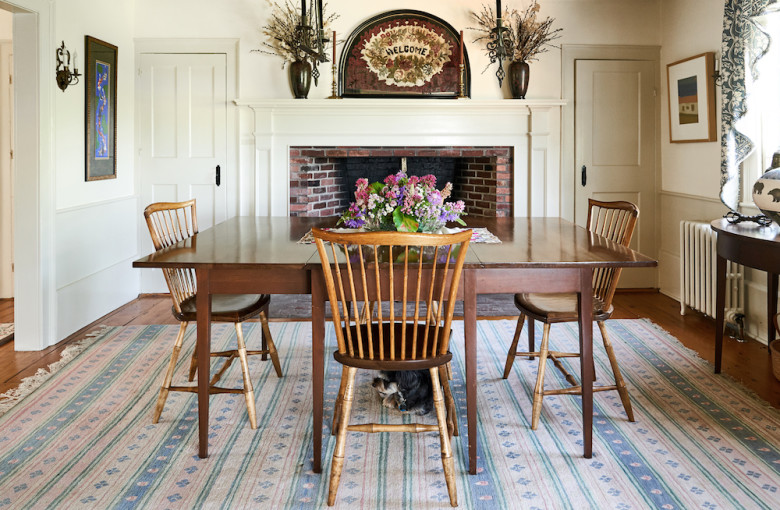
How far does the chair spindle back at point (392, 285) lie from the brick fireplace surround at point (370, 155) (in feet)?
10.0

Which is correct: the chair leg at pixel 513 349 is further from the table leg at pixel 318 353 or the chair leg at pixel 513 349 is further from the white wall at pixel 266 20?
the white wall at pixel 266 20

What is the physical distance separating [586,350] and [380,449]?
0.87 meters

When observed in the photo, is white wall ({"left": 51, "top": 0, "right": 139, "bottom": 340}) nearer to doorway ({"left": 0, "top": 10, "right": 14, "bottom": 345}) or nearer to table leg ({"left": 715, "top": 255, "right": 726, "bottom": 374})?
doorway ({"left": 0, "top": 10, "right": 14, "bottom": 345})

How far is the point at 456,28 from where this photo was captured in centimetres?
557

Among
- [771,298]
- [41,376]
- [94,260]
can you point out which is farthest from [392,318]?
[94,260]

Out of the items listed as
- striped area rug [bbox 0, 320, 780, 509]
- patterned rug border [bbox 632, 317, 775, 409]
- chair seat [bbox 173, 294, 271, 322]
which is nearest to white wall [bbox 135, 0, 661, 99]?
patterned rug border [bbox 632, 317, 775, 409]

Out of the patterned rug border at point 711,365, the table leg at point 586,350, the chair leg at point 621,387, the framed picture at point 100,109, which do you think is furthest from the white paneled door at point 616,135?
the framed picture at point 100,109

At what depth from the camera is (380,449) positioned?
9.00 feet

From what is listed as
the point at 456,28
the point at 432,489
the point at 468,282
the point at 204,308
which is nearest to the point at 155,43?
the point at 456,28

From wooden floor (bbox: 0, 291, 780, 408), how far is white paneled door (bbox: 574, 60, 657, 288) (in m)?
0.73

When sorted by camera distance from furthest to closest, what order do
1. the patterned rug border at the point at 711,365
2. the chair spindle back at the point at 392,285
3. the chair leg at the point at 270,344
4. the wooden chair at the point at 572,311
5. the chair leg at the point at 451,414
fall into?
the chair leg at the point at 270,344 → the patterned rug border at the point at 711,365 → the wooden chair at the point at 572,311 → the chair leg at the point at 451,414 → the chair spindle back at the point at 392,285

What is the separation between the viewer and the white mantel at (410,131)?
18.1 ft

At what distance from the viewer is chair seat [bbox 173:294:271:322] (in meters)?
2.94

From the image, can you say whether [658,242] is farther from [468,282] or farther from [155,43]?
[155,43]
